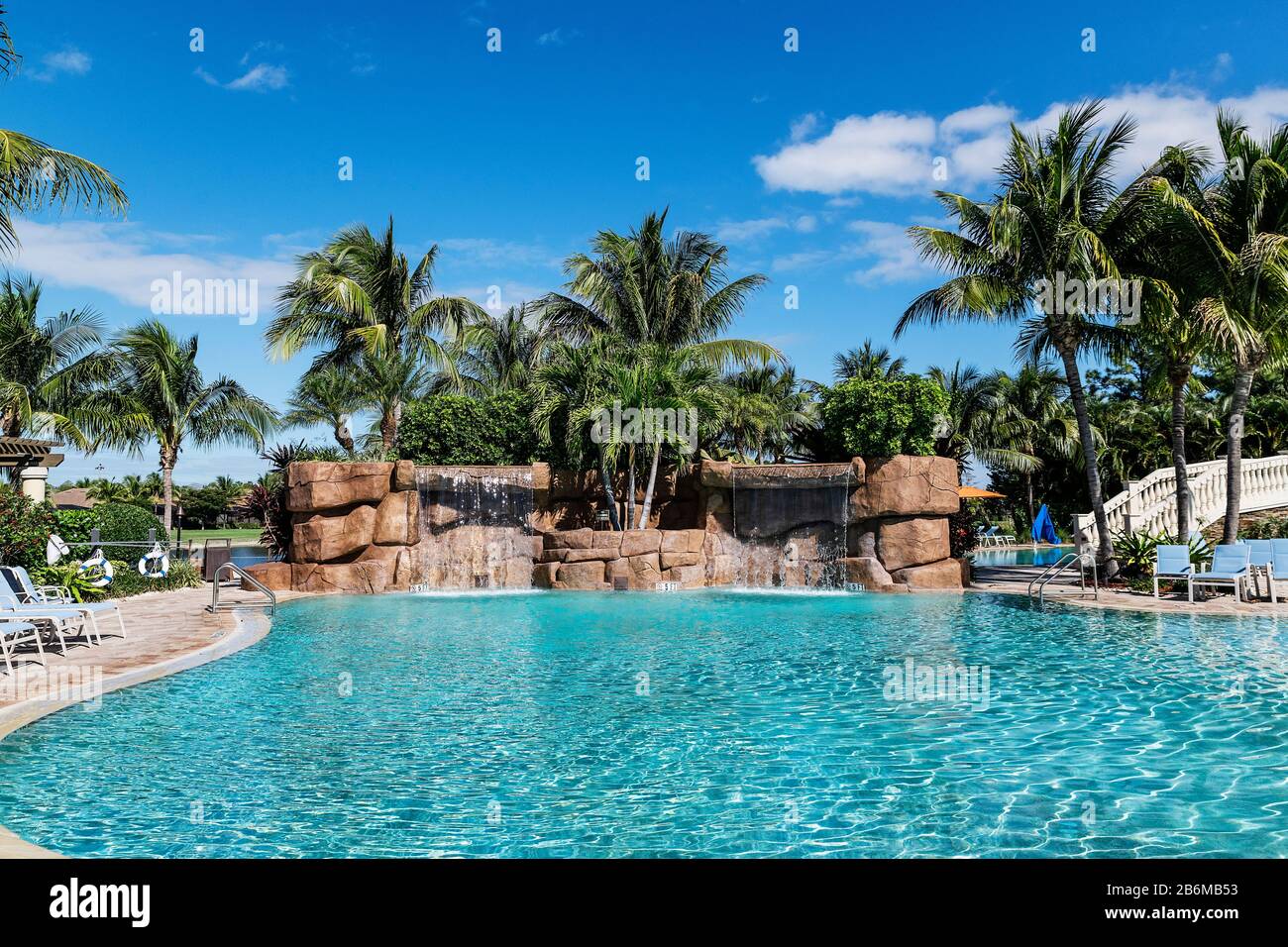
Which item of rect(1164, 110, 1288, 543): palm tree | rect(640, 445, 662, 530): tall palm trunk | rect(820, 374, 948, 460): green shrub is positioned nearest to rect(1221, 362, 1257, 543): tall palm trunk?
rect(1164, 110, 1288, 543): palm tree

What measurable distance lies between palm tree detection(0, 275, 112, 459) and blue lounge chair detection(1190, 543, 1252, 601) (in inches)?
1093

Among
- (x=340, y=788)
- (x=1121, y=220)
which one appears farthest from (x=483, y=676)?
(x=1121, y=220)

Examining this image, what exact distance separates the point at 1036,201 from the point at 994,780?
14960mm

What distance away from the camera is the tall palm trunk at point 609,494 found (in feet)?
69.7

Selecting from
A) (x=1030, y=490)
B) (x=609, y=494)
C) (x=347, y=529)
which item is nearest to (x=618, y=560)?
(x=609, y=494)

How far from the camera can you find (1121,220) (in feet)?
56.3

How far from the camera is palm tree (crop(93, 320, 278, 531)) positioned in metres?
25.6

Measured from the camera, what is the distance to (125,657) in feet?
31.7

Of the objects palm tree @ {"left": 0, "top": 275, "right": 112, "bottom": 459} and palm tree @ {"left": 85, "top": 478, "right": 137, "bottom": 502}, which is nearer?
palm tree @ {"left": 0, "top": 275, "right": 112, "bottom": 459}

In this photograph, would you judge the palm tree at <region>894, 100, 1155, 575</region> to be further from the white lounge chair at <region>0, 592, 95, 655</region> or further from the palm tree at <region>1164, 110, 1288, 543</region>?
the white lounge chair at <region>0, 592, 95, 655</region>

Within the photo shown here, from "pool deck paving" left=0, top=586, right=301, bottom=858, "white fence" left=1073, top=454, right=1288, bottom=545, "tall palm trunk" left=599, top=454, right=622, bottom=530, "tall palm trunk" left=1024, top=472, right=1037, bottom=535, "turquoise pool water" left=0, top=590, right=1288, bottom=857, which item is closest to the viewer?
"turquoise pool water" left=0, top=590, right=1288, bottom=857

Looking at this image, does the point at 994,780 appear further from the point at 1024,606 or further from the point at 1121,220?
the point at 1121,220

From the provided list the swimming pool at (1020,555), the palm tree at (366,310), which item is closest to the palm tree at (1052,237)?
the swimming pool at (1020,555)

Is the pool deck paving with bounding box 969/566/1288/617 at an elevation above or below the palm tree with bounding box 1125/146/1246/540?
below
